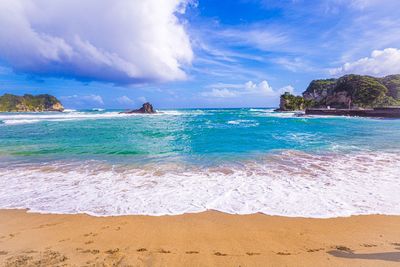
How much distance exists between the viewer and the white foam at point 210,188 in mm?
6133

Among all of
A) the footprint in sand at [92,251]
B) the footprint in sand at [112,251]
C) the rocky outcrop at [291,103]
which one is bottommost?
the footprint in sand at [92,251]

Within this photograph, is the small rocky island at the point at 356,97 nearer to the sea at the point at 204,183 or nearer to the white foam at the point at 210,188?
the sea at the point at 204,183

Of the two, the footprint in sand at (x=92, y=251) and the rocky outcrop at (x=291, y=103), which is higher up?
the rocky outcrop at (x=291, y=103)

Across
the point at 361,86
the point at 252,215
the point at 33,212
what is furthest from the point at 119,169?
the point at 361,86

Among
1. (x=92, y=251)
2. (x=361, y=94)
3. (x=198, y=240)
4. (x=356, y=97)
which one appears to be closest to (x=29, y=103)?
(x=356, y=97)

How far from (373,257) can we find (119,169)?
8.94 meters

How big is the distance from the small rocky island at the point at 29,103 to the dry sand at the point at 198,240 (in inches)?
6878

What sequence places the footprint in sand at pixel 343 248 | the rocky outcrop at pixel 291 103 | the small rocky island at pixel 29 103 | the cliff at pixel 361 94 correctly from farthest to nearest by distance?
the small rocky island at pixel 29 103, the rocky outcrop at pixel 291 103, the cliff at pixel 361 94, the footprint in sand at pixel 343 248

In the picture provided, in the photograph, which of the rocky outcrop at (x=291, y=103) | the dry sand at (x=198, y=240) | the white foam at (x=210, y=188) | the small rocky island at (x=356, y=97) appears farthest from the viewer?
the rocky outcrop at (x=291, y=103)

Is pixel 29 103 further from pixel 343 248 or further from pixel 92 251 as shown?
pixel 343 248

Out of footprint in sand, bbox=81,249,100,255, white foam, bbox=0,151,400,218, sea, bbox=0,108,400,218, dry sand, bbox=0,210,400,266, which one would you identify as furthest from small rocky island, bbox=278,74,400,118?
footprint in sand, bbox=81,249,100,255

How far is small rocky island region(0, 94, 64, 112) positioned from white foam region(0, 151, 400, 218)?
170 meters

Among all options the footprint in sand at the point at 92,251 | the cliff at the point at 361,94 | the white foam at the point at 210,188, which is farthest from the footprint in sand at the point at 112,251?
the cliff at the point at 361,94

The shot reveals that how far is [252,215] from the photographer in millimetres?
5684
